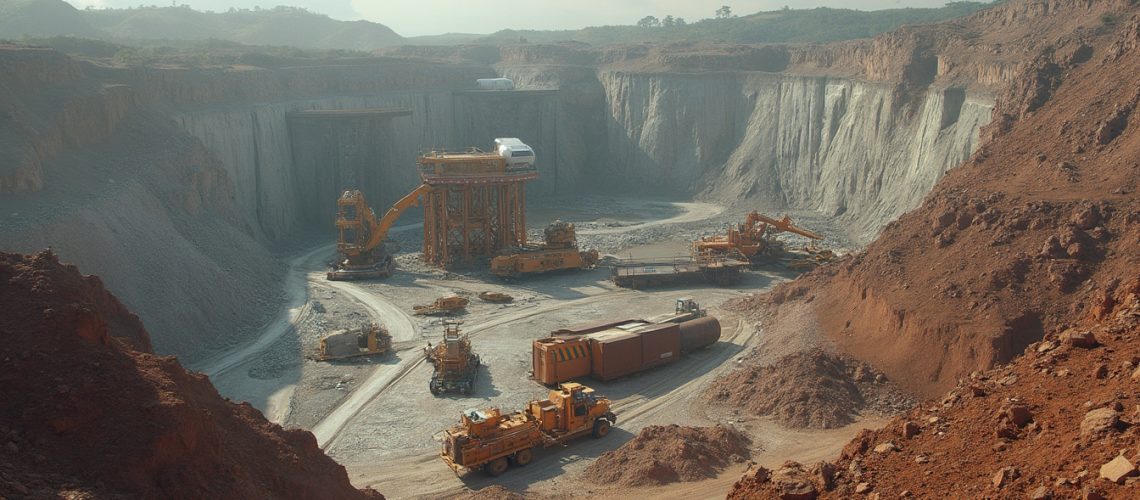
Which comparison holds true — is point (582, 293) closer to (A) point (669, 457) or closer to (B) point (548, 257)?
(B) point (548, 257)

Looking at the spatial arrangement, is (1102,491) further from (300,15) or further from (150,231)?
(300,15)

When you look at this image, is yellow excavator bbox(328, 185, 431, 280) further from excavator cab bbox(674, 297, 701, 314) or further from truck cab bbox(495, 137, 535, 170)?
excavator cab bbox(674, 297, 701, 314)

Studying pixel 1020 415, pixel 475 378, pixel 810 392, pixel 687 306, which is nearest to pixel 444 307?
pixel 475 378

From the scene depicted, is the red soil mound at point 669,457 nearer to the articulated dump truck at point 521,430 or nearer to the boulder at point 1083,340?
the articulated dump truck at point 521,430

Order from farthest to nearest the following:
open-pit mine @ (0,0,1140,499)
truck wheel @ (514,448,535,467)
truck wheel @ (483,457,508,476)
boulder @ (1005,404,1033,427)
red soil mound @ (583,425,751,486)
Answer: truck wheel @ (514,448,535,467)
truck wheel @ (483,457,508,476)
red soil mound @ (583,425,751,486)
open-pit mine @ (0,0,1140,499)
boulder @ (1005,404,1033,427)

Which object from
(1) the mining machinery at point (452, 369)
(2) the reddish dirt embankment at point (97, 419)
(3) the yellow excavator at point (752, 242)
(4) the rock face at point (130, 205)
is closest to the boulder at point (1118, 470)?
(2) the reddish dirt embankment at point (97, 419)

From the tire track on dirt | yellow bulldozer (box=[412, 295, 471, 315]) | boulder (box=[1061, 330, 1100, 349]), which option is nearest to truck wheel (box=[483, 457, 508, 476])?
the tire track on dirt
